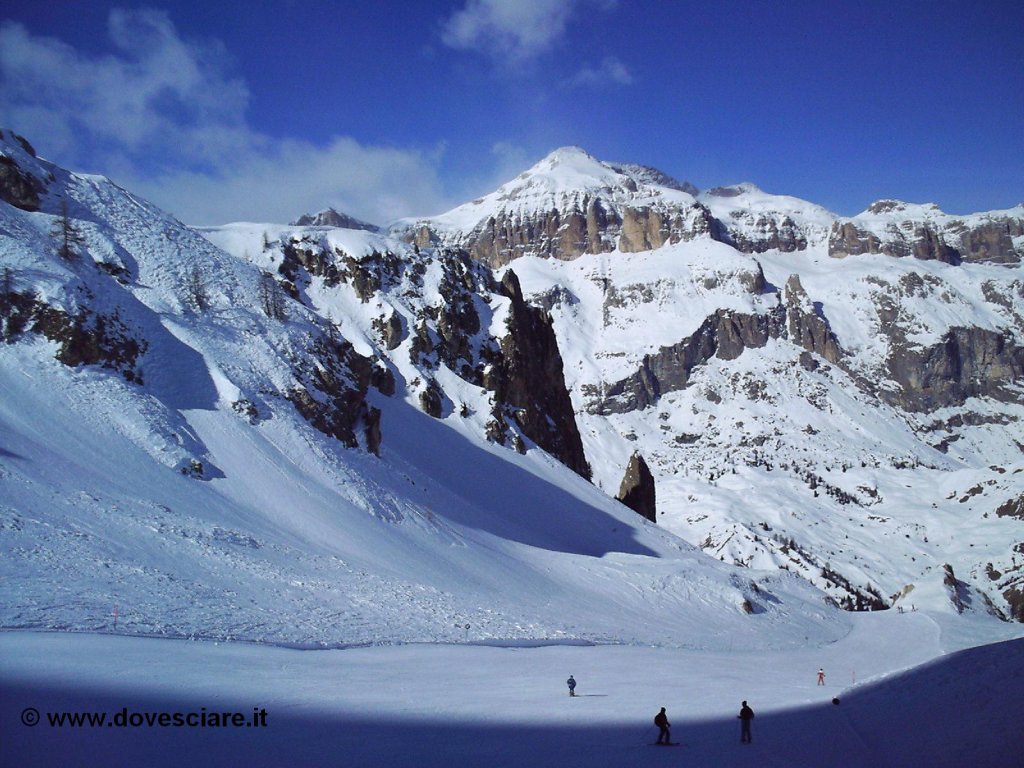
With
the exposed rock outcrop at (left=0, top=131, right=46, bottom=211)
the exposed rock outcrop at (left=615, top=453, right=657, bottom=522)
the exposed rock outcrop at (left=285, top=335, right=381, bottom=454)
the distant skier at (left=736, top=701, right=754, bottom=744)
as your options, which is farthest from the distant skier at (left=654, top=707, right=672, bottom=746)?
the exposed rock outcrop at (left=615, top=453, right=657, bottom=522)

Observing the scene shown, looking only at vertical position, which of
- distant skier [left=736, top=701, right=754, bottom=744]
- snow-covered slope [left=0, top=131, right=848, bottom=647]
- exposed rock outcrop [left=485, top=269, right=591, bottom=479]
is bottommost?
distant skier [left=736, top=701, right=754, bottom=744]

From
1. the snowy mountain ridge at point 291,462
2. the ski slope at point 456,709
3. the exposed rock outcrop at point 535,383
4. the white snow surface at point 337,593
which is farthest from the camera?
the exposed rock outcrop at point 535,383

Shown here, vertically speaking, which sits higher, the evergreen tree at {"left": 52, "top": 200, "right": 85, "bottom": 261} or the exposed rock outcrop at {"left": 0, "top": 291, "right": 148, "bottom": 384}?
the evergreen tree at {"left": 52, "top": 200, "right": 85, "bottom": 261}

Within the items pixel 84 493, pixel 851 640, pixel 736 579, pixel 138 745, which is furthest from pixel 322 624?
pixel 851 640

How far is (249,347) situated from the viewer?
5053 centimetres

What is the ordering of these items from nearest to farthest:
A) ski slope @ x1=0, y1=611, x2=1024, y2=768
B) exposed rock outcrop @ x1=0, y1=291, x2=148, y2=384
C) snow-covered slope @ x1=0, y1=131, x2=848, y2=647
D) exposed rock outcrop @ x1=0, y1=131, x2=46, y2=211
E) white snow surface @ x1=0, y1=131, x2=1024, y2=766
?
ski slope @ x1=0, y1=611, x2=1024, y2=768, white snow surface @ x1=0, y1=131, x2=1024, y2=766, snow-covered slope @ x1=0, y1=131, x2=848, y2=647, exposed rock outcrop @ x1=0, y1=291, x2=148, y2=384, exposed rock outcrop @ x1=0, y1=131, x2=46, y2=211

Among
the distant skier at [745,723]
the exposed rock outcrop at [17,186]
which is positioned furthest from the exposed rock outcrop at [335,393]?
the distant skier at [745,723]

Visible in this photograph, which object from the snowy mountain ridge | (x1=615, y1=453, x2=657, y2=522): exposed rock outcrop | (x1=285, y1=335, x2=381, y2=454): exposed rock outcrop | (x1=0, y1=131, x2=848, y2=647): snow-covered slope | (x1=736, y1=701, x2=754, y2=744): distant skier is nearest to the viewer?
(x1=736, y1=701, x2=754, y2=744): distant skier

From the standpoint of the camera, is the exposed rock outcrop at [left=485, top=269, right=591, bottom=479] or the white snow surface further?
the exposed rock outcrop at [left=485, top=269, right=591, bottom=479]

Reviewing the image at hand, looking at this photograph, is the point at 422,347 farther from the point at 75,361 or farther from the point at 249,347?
the point at 75,361

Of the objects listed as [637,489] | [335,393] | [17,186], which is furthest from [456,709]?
[637,489]

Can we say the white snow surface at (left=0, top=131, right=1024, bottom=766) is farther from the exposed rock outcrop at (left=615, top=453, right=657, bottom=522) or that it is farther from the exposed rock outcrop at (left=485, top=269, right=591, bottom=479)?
the exposed rock outcrop at (left=615, top=453, right=657, bottom=522)

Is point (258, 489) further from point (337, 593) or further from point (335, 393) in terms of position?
point (335, 393)

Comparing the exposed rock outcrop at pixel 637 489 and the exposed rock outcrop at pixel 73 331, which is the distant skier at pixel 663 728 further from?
the exposed rock outcrop at pixel 637 489
